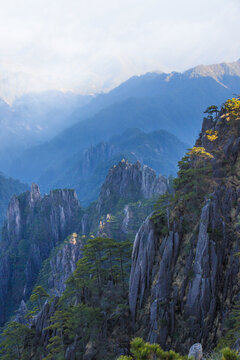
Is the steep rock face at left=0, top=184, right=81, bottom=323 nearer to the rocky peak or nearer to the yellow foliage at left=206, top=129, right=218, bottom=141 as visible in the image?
the rocky peak

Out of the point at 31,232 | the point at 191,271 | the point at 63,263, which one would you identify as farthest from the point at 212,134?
the point at 31,232

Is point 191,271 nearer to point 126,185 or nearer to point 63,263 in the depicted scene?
point 63,263

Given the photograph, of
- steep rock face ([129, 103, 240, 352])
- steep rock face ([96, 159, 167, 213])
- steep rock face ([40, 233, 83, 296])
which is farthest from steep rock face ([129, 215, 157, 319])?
steep rock face ([96, 159, 167, 213])

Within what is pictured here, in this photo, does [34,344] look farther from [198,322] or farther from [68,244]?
[68,244]

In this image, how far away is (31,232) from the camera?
10831 cm

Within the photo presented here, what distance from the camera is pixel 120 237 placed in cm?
7312

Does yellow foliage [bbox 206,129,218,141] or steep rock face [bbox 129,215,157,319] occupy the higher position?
yellow foliage [bbox 206,129,218,141]

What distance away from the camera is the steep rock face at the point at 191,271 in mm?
21500

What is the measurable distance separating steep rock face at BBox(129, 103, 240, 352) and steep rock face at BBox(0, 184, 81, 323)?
258ft

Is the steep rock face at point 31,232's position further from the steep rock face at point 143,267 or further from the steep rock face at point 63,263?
the steep rock face at point 143,267

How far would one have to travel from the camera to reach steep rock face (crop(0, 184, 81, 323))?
9612cm

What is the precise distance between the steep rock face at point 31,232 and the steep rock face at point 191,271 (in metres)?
78.8

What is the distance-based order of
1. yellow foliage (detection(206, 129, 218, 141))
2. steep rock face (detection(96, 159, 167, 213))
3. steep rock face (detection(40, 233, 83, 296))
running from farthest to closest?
steep rock face (detection(96, 159, 167, 213)), steep rock face (detection(40, 233, 83, 296)), yellow foliage (detection(206, 129, 218, 141))

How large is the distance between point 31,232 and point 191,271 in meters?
96.4
